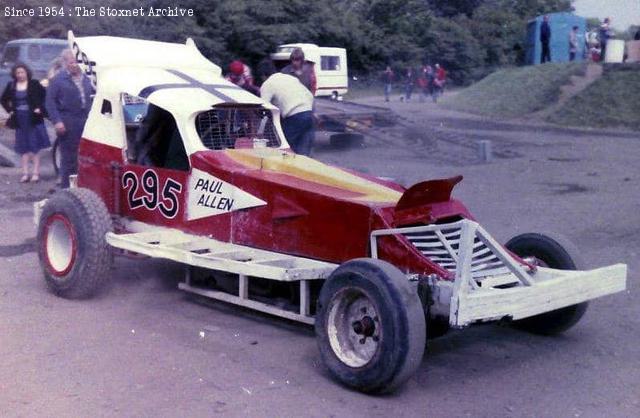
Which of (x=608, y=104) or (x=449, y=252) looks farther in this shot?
(x=608, y=104)

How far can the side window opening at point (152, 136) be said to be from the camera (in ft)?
22.5

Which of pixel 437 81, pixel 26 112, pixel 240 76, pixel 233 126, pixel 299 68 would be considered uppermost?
pixel 299 68

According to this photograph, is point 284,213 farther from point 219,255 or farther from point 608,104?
point 608,104

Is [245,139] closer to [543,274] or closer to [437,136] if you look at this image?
[543,274]

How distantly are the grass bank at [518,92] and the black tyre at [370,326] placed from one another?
23.8 metres

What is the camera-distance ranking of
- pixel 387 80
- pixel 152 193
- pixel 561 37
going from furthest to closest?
1. pixel 387 80
2. pixel 561 37
3. pixel 152 193

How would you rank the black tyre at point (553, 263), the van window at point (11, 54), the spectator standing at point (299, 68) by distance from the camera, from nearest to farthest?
the black tyre at point (553, 263)
the spectator standing at point (299, 68)
the van window at point (11, 54)

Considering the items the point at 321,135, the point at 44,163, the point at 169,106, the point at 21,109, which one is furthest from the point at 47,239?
the point at 321,135

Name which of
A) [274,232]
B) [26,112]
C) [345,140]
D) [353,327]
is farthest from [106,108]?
[345,140]

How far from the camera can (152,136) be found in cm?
706

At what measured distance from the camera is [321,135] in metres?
19.8

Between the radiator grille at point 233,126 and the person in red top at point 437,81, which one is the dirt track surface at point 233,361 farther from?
the person in red top at point 437,81

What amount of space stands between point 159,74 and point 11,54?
46.6 ft

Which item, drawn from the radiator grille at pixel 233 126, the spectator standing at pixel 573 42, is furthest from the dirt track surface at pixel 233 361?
the spectator standing at pixel 573 42
